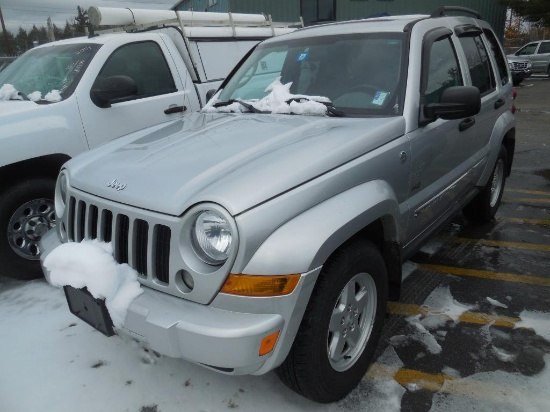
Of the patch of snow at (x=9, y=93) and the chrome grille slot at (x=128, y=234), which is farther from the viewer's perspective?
the patch of snow at (x=9, y=93)

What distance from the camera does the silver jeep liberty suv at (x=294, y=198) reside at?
187 centimetres

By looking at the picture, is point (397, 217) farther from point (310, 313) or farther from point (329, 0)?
point (329, 0)

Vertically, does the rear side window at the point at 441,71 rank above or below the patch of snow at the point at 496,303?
above

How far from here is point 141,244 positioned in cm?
210

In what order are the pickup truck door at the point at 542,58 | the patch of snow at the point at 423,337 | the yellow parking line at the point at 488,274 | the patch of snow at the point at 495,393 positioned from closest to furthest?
the patch of snow at the point at 495,393, the patch of snow at the point at 423,337, the yellow parking line at the point at 488,274, the pickup truck door at the point at 542,58

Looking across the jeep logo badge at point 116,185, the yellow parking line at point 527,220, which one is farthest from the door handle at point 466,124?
the jeep logo badge at point 116,185

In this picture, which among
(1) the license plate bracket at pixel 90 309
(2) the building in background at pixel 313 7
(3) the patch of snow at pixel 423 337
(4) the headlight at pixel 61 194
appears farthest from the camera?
(2) the building in background at pixel 313 7

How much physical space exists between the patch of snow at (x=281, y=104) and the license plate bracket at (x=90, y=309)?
5.32 feet

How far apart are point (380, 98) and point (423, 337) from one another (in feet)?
4.96

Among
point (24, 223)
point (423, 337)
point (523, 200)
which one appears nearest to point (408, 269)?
point (423, 337)

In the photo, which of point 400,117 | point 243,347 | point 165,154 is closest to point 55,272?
point 165,154

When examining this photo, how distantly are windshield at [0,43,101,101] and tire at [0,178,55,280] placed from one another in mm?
853

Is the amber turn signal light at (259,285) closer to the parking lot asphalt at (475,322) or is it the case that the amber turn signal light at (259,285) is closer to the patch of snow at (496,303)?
the parking lot asphalt at (475,322)

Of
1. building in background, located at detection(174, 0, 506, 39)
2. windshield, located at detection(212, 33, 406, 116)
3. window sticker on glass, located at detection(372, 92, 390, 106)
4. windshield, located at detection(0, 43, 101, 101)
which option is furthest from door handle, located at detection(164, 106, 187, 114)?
building in background, located at detection(174, 0, 506, 39)
